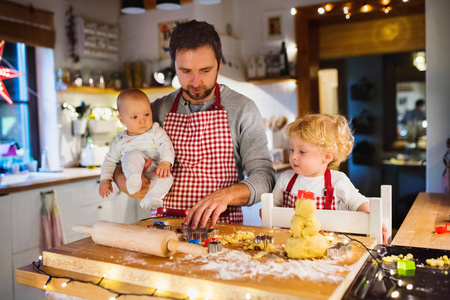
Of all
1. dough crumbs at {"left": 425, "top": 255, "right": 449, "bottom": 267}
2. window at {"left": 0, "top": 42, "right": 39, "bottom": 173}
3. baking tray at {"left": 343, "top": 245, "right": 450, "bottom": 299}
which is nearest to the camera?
baking tray at {"left": 343, "top": 245, "right": 450, "bottom": 299}

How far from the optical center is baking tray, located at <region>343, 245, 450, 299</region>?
93 cm

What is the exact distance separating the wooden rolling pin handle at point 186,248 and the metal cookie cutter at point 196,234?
0.20m

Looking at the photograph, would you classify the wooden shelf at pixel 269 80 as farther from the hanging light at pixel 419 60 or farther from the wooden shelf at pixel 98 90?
the hanging light at pixel 419 60

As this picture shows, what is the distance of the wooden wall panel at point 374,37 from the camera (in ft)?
18.8

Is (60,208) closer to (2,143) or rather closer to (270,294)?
(2,143)

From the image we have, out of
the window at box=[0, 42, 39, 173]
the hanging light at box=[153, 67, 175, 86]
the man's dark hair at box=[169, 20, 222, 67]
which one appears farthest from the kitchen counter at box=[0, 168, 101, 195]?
the man's dark hair at box=[169, 20, 222, 67]

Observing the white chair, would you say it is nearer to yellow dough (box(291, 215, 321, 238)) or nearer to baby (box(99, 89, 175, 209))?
yellow dough (box(291, 215, 321, 238))

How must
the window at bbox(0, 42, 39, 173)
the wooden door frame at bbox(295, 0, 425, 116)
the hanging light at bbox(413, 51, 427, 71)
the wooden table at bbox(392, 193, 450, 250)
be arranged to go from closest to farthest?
1. the wooden table at bbox(392, 193, 450, 250)
2. the window at bbox(0, 42, 39, 173)
3. the wooden door frame at bbox(295, 0, 425, 116)
4. the hanging light at bbox(413, 51, 427, 71)

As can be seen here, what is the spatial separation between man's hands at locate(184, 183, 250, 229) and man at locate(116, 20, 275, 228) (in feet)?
0.57

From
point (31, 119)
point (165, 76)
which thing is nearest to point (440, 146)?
point (165, 76)

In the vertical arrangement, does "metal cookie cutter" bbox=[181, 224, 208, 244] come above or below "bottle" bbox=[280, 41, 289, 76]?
below

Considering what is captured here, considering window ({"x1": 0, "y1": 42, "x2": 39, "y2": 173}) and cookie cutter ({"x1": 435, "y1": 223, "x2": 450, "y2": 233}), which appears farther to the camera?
window ({"x1": 0, "y1": 42, "x2": 39, "y2": 173})

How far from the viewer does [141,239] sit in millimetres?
1197

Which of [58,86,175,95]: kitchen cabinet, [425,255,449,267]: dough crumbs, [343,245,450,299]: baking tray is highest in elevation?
[58,86,175,95]: kitchen cabinet
